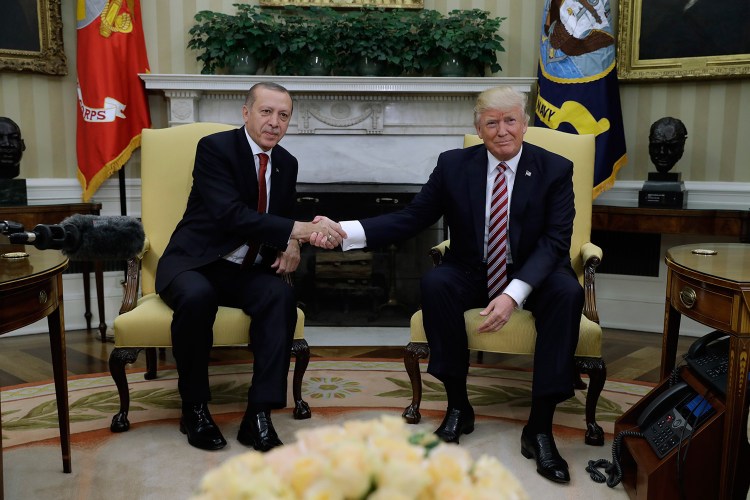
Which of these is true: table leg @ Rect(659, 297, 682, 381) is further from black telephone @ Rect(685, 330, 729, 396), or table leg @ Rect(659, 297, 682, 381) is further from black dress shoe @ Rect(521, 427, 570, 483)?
black dress shoe @ Rect(521, 427, 570, 483)

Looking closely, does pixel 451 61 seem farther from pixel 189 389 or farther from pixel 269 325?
pixel 189 389

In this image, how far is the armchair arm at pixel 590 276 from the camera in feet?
8.84

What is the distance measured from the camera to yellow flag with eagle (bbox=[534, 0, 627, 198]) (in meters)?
4.23

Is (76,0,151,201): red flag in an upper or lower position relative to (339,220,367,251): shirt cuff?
upper

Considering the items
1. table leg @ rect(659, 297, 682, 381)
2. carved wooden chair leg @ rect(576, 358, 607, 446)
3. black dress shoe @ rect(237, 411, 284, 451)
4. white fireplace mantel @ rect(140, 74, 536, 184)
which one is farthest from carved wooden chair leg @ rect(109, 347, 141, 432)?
white fireplace mantel @ rect(140, 74, 536, 184)

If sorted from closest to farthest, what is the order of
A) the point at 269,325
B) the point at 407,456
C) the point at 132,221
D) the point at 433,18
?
the point at 407,456 → the point at 132,221 → the point at 269,325 → the point at 433,18

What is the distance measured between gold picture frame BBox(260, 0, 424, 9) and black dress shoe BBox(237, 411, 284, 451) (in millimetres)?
3075

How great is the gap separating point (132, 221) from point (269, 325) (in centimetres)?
85

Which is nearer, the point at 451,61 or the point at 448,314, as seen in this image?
the point at 448,314

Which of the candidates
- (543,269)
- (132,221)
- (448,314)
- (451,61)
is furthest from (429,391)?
(451,61)

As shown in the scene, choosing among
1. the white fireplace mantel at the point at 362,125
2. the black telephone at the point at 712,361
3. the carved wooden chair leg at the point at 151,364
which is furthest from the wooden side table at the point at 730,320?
the white fireplace mantel at the point at 362,125

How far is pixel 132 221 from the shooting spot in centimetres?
188

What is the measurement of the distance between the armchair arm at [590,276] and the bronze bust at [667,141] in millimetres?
1496

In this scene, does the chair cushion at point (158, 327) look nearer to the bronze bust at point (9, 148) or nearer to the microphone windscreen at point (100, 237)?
the microphone windscreen at point (100, 237)
